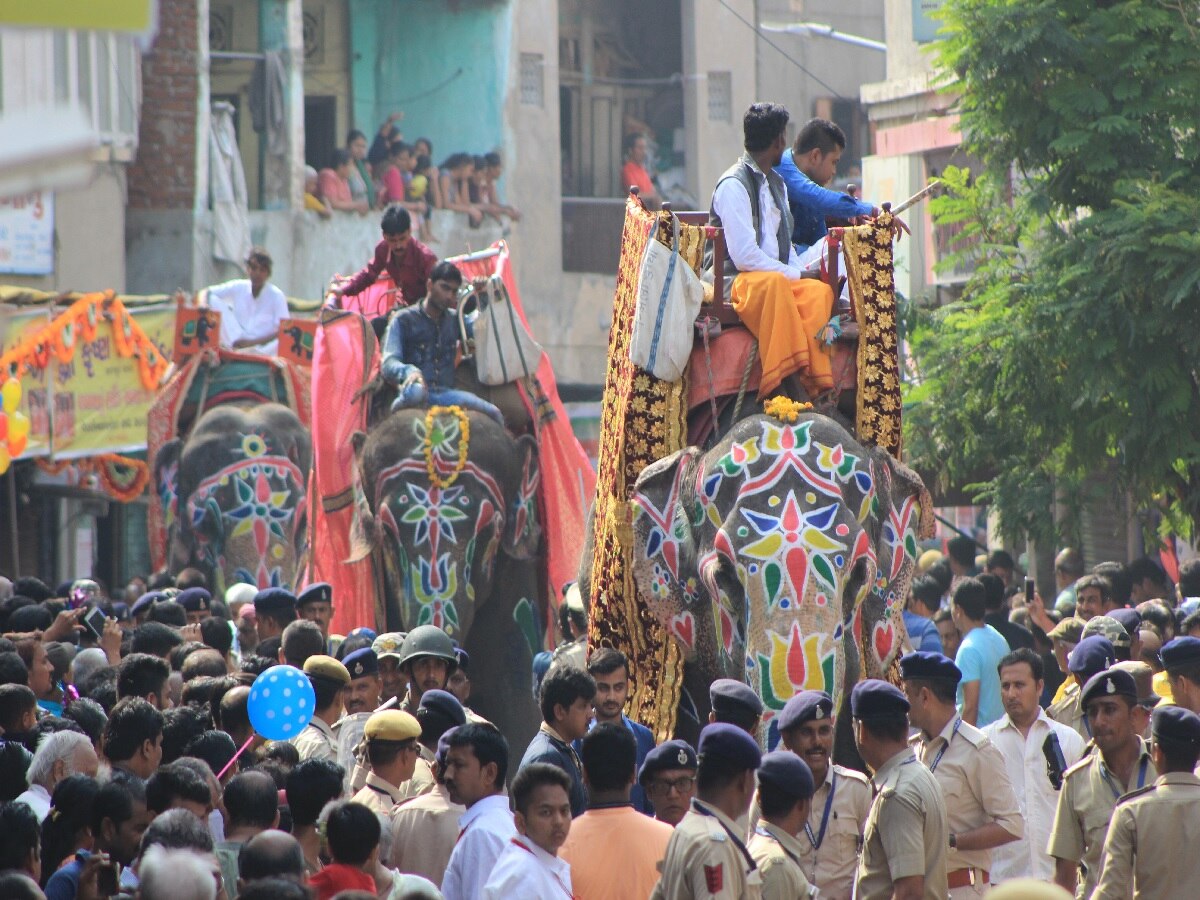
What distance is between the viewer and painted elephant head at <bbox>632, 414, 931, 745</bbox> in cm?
856

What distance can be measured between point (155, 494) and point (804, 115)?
69.3 feet

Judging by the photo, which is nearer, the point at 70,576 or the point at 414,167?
the point at 70,576

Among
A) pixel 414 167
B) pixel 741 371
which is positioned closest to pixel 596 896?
pixel 741 371

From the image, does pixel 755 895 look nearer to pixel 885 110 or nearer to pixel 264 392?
pixel 264 392

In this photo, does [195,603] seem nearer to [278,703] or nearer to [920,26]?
[278,703]

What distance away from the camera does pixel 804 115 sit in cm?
3591

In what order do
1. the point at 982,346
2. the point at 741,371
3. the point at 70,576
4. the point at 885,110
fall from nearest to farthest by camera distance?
the point at 741,371, the point at 982,346, the point at 70,576, the point at 885,110

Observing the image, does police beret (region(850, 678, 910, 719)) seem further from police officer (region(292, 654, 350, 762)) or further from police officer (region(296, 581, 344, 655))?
police officer (region(296, 581, 344, 655))

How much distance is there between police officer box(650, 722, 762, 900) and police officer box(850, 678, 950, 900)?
0.54m

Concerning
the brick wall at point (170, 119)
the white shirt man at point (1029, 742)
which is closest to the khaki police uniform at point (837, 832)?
the white shirt man at point (1029, 742)

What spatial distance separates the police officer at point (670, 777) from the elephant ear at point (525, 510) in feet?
19.6

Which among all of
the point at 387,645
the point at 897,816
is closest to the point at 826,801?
the point at 897,816

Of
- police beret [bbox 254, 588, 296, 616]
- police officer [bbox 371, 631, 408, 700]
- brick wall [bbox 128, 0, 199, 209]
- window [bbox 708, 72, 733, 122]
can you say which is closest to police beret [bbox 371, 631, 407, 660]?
police officer [bbox 371, 631, 408, 700]

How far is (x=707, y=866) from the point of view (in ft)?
19.1
